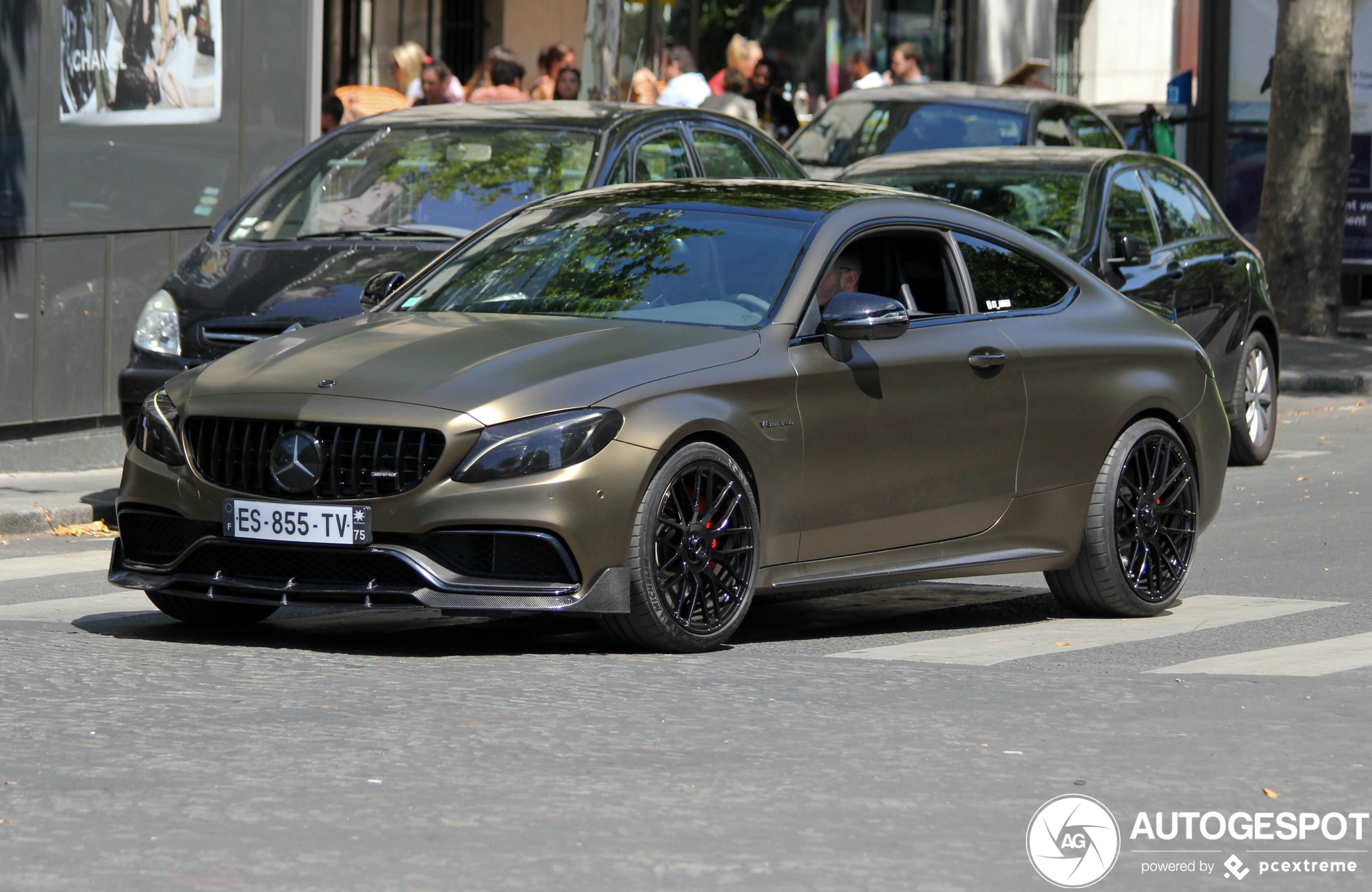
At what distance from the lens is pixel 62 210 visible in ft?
42.3

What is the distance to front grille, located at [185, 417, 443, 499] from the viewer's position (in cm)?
683

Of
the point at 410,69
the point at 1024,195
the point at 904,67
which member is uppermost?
the point at 904,67

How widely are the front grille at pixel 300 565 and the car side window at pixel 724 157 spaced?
5580 millimetres

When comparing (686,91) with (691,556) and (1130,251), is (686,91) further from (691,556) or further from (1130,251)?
(691,556)

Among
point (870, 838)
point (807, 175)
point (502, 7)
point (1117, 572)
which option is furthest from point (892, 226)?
point (502, 7)

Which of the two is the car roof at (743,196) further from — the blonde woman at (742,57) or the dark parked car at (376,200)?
the blonde woman at (742,57)

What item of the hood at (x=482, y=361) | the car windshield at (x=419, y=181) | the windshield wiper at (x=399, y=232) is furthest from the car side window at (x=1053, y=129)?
the hood at (x=482, y=361)

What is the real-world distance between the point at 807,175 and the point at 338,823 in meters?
9.04

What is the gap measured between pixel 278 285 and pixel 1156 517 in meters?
4.21

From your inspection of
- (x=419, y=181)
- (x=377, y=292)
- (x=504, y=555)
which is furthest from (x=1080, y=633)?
(x=419, y=181)

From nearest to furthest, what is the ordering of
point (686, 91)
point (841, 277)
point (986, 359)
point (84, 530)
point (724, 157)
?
point (841, 277) < point (986, 359) < point (84, 530) < point (724, 157) < point (686, 91)

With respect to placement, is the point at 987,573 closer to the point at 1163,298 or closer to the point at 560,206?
the point at 560,206

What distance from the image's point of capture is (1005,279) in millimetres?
8539

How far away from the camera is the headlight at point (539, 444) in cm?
678
